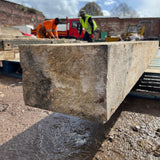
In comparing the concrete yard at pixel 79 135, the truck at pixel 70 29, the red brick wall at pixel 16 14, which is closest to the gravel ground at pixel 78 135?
the concrete yard at pixel 79 135

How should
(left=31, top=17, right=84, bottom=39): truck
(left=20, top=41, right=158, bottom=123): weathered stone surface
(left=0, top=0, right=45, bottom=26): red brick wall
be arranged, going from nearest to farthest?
(left=20, top=41, right=158, bottom=123): weathered stone surface, (left=31, top=17, right=84, bottom=39): truck, (left=0, top=0, right=45, bottom=26): red brick wall

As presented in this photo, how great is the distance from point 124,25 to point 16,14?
12.4 m

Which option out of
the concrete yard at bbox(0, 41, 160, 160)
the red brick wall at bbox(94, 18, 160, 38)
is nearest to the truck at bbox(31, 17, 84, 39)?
the concrete yard at bbox(0, 41, 160, 160)

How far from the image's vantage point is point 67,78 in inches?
35.6

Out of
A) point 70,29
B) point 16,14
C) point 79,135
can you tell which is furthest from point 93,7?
point 79,135

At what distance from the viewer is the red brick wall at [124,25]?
58.5ft

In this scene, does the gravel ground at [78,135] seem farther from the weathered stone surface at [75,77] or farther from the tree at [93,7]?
the tree at [93,7]

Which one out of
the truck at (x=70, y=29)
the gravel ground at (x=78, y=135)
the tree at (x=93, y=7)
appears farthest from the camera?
the tree at (x=93, y=7)

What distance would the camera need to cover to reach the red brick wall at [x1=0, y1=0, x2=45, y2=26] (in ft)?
46.9

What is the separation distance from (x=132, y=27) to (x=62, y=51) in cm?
1901

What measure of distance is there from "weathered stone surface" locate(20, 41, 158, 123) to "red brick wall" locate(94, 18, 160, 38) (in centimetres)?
1884

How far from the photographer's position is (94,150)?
1.39 meters

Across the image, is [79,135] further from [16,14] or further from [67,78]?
[16,14]

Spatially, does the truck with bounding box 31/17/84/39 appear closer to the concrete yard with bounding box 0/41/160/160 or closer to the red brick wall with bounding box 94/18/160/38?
the concrete yard with bounding box 0/41/160/160
